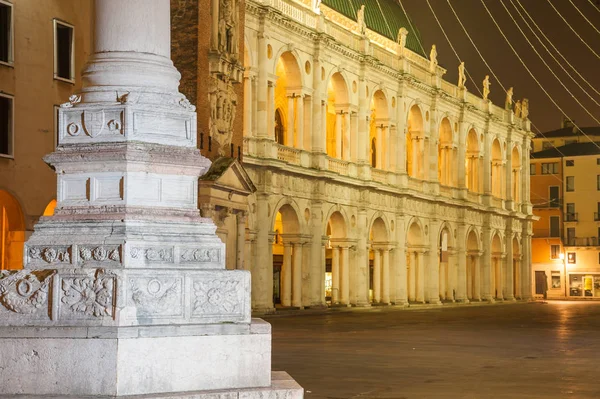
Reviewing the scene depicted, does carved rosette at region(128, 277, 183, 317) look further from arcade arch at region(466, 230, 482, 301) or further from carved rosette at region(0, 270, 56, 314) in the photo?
arcade arch at region(466, 230, 482, 301)

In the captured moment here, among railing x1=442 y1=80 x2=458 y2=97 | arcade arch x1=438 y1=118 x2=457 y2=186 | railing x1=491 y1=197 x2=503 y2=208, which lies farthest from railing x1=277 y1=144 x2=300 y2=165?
railing x1=491 y1=197 x2=503 y2=208

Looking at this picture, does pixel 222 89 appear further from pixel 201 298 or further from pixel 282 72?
pixel 201 298

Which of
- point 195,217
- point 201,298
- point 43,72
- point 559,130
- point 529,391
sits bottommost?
point 529,391

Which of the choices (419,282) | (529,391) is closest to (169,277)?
(529,391)

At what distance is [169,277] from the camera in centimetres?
952

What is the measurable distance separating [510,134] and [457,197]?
1276cm

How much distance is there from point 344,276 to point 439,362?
32.2m

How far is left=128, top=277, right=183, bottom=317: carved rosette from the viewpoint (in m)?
9.30

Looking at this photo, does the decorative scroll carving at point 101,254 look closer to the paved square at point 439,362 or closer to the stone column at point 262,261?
the paved square at point 439,362

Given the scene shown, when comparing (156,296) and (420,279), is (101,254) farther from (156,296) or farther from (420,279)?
(420,279)

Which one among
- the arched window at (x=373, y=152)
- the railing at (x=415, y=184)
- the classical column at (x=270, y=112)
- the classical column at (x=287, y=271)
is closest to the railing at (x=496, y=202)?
the arched window at (x=373, y=152)

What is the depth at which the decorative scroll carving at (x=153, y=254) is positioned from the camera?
952 cm

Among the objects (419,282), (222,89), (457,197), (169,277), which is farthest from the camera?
(457,197)

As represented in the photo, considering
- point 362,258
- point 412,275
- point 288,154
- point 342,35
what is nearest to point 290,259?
point 288,154
